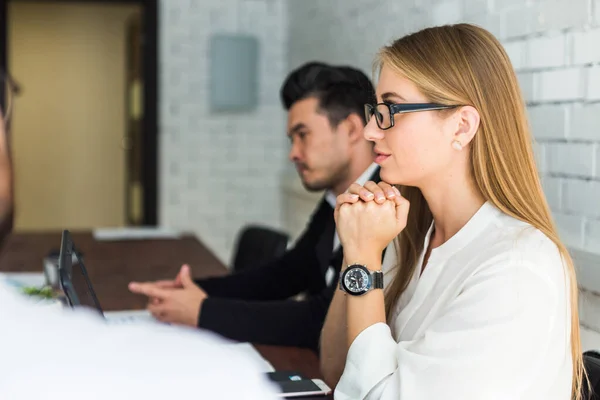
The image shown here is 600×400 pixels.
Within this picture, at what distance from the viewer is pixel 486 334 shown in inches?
47.8

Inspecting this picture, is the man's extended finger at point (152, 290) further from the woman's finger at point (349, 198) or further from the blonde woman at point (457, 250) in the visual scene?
the woman's finger at point (349, 198)

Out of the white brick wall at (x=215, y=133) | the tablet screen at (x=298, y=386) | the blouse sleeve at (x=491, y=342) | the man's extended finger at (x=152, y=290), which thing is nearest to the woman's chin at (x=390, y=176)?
the blouse sleeve at (x=491, y=342)

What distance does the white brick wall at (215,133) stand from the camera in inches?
227

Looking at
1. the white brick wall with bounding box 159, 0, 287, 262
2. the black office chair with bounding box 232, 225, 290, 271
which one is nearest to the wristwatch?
the black office chair with bounding box 232, 225, 290, 271

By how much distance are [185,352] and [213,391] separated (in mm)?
40

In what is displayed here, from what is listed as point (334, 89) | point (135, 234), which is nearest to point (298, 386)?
point (334, 89)

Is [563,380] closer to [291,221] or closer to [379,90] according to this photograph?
[379,90]

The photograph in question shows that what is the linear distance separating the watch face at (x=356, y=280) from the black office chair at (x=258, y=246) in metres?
1.73

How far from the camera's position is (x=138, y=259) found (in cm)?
318

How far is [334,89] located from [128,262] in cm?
116

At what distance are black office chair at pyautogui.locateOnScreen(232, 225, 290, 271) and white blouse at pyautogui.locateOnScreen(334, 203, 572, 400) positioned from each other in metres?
1.81

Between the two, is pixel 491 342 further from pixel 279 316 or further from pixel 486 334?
pixel 279 316

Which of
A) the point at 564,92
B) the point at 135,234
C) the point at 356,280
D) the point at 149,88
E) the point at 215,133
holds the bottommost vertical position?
the point at 135,234

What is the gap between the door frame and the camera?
18.8ft
